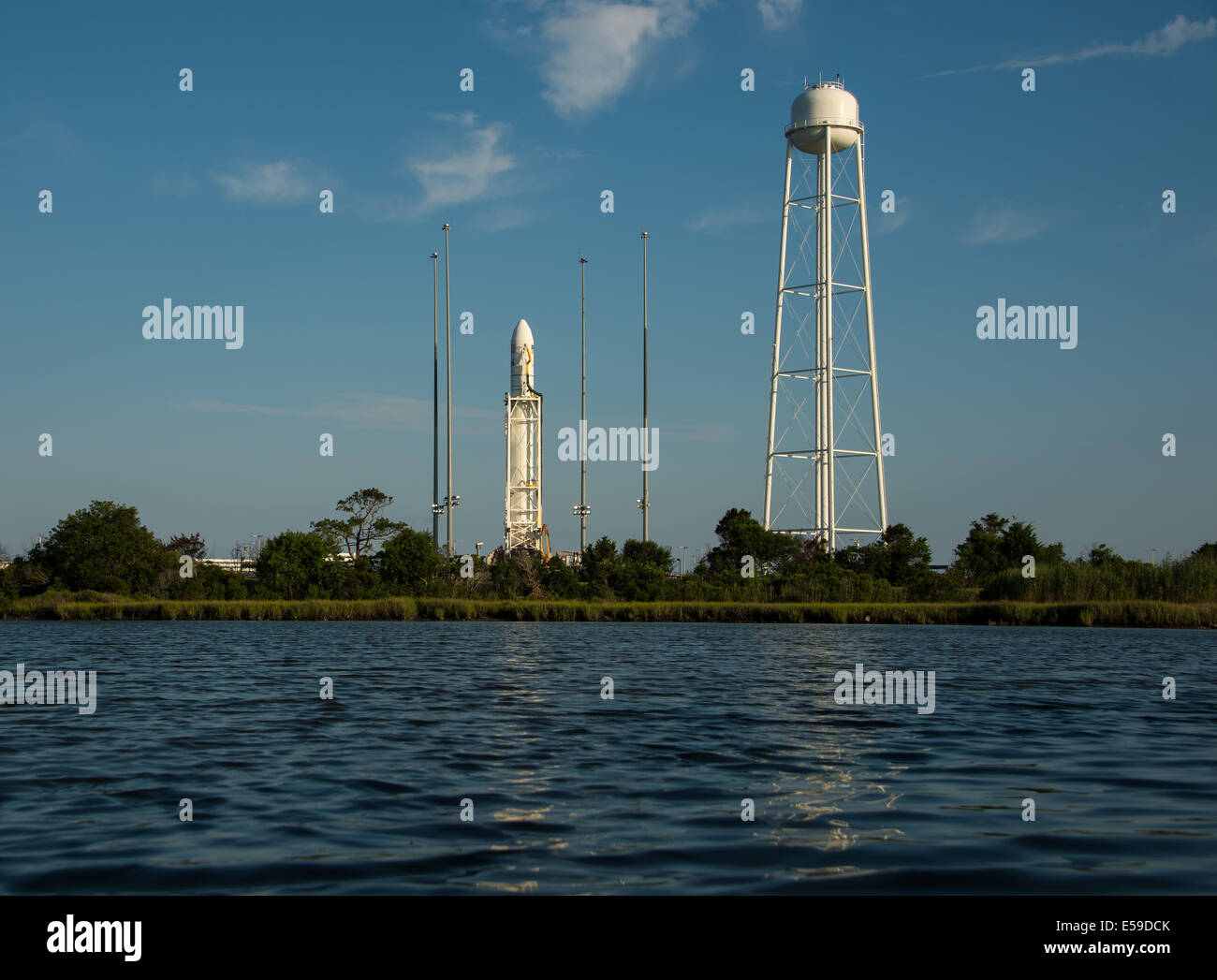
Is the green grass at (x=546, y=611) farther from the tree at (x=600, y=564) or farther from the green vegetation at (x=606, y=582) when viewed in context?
the tree at (x=600, y=564)

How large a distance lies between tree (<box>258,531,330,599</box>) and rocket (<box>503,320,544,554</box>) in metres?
32.0

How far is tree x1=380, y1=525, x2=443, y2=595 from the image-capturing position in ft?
253

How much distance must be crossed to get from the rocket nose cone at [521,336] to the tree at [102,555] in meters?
43.7

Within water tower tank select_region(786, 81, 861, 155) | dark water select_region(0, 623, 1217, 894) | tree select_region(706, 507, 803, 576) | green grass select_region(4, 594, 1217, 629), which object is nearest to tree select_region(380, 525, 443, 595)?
green grass select_region(4, 594, 1217, 629)

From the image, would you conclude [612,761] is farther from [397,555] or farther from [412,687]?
[397,555]

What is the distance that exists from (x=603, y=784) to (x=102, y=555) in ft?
236

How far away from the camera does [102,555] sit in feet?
248

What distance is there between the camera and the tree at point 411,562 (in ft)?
253

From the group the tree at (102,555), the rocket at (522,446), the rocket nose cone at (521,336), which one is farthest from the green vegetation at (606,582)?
the rocket nose cone at (521,336)

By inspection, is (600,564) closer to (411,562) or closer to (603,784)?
(411,562)

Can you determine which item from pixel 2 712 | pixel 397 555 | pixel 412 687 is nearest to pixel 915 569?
pixel 397 555

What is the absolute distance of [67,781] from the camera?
12.5 m
